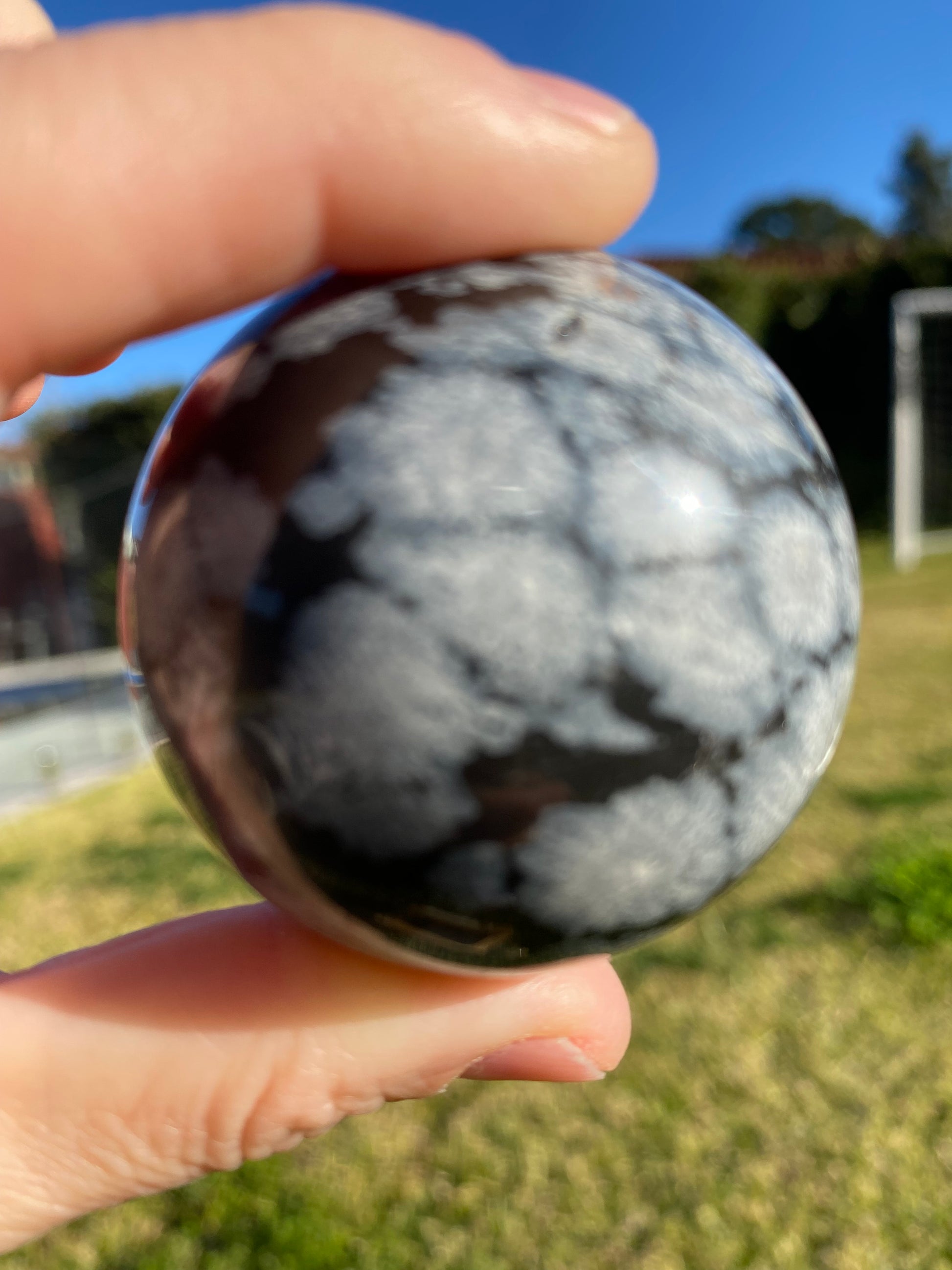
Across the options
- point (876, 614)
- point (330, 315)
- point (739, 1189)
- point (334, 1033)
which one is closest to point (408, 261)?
point (330, 315)

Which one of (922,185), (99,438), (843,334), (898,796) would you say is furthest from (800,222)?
(898,796)

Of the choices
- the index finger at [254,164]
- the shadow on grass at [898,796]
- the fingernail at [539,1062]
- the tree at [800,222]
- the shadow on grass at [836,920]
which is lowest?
the tree at [800,222]

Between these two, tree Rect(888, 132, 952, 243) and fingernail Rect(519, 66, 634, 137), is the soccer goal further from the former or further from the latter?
tree Rect(888, 132, 952, 243)

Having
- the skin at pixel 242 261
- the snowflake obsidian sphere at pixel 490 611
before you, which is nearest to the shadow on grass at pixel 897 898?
the skin at pixel 242 261

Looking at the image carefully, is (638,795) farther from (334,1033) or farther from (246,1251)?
(246,1251)

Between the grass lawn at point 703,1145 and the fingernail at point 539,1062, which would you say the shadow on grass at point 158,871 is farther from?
the fingernail at point 539,1062

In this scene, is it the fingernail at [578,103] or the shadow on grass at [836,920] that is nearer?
the fingernail at [578,103]

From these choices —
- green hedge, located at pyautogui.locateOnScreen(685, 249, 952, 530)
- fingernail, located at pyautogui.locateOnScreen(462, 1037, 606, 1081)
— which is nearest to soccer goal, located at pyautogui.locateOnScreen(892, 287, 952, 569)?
green hedge, located at pyautogui.locateOnScreen(685, 249, 952, 530)
